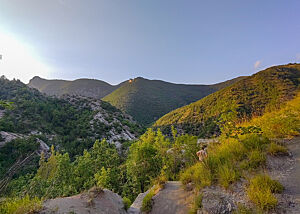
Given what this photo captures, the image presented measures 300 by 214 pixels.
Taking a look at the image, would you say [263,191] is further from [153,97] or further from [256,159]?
[153,97]

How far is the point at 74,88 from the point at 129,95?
48.9 m

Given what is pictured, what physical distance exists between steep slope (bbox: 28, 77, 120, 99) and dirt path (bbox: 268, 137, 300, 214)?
100879mm

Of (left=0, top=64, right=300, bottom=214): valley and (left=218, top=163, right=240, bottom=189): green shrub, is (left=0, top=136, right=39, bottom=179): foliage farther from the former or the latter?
(left=218, top=163, right=240, bottom=189): green shrub

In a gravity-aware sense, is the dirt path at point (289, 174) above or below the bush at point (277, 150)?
below

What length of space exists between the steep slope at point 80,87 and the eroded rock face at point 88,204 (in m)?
98.7

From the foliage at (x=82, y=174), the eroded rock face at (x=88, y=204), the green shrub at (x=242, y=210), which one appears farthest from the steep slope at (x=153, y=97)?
the green shrub at (x=242, y=210)

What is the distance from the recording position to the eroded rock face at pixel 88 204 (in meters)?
3.03

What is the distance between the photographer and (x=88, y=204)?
137 inches

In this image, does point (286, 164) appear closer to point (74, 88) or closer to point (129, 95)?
point (129, 95)

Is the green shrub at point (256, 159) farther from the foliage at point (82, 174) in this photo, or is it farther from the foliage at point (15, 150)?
the foliage at point (15, 150)

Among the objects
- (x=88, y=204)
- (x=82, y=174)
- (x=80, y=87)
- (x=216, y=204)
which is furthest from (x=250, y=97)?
(x=80, y=87)

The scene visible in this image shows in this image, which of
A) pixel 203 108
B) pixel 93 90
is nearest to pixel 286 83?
pixel 203 108

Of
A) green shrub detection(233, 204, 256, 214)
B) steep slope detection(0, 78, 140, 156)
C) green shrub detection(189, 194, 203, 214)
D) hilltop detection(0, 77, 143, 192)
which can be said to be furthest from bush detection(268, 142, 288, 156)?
steep slope detection(0, 78, 140, 156)

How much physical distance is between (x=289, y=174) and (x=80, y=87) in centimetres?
11293
